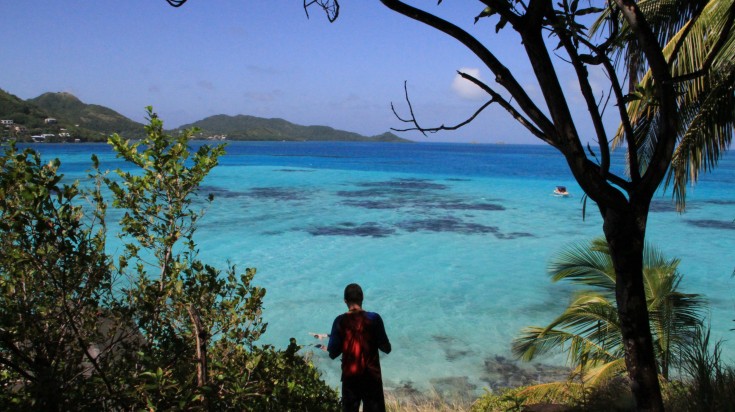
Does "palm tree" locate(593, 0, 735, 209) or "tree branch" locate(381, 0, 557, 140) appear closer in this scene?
"tree branch" locate(381, 0, 557, 140)

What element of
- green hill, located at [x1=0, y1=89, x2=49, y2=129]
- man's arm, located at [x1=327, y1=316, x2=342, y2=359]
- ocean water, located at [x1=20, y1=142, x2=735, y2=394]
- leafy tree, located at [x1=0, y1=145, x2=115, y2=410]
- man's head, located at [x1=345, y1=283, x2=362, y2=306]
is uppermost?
green hill, located at [x1=0, y1=89, x2=49, y2=129]

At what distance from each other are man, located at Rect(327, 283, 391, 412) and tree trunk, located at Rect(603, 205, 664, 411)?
1503 mm

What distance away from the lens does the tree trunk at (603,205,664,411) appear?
2.52 meters

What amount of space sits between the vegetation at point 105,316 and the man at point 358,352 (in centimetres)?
57

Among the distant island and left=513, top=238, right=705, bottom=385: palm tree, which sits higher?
the distant island

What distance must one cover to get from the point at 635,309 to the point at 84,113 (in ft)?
598

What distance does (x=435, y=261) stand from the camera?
1600cm

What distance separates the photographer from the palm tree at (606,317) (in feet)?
19.2

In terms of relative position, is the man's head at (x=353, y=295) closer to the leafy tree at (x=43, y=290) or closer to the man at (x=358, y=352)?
the man at (x=358, y=352)

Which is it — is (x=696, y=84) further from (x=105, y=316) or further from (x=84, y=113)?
(x=84, y=113)

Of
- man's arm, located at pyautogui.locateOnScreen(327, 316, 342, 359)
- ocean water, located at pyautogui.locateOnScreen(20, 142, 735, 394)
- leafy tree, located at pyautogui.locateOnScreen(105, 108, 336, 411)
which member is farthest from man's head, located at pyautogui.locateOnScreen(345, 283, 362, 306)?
ocean water, located at pyautogui.locateOnScreen(20, 142, 735, 394)

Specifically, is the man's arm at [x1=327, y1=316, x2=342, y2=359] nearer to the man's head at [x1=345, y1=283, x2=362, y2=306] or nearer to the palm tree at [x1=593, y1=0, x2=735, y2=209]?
the man's head at [x1=345, y1=283, x2=362, y2=306]

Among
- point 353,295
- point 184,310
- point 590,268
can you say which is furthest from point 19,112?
point 184,310

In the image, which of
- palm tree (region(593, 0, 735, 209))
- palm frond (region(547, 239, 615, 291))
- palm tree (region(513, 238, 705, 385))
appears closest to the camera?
palm tree (region(593, 0, 735, 209))
